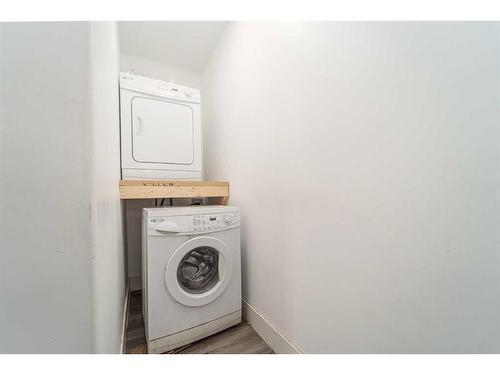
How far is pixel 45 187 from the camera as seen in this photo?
33cm

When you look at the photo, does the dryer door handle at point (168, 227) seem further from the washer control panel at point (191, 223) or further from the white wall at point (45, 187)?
the white wall at point (45, 187)

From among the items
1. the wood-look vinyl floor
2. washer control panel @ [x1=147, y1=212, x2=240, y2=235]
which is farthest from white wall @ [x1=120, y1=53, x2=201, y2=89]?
the wood-look vinyl floor

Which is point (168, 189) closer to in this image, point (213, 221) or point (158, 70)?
point (213, 221)

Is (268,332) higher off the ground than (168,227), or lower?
lower

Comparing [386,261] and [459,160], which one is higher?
[459,160]

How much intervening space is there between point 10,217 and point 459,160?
0.92 m

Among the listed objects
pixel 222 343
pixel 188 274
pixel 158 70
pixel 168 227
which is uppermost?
pixel 158 70

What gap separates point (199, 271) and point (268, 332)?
54 centimetres

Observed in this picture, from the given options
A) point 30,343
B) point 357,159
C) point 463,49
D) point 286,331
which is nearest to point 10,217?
point 30,343

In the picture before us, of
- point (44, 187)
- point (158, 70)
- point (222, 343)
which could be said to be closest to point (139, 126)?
point (158, 70)

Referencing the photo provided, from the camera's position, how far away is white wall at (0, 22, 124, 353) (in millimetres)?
312

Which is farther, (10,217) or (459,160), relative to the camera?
(459,160)

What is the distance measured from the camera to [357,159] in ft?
2.27
